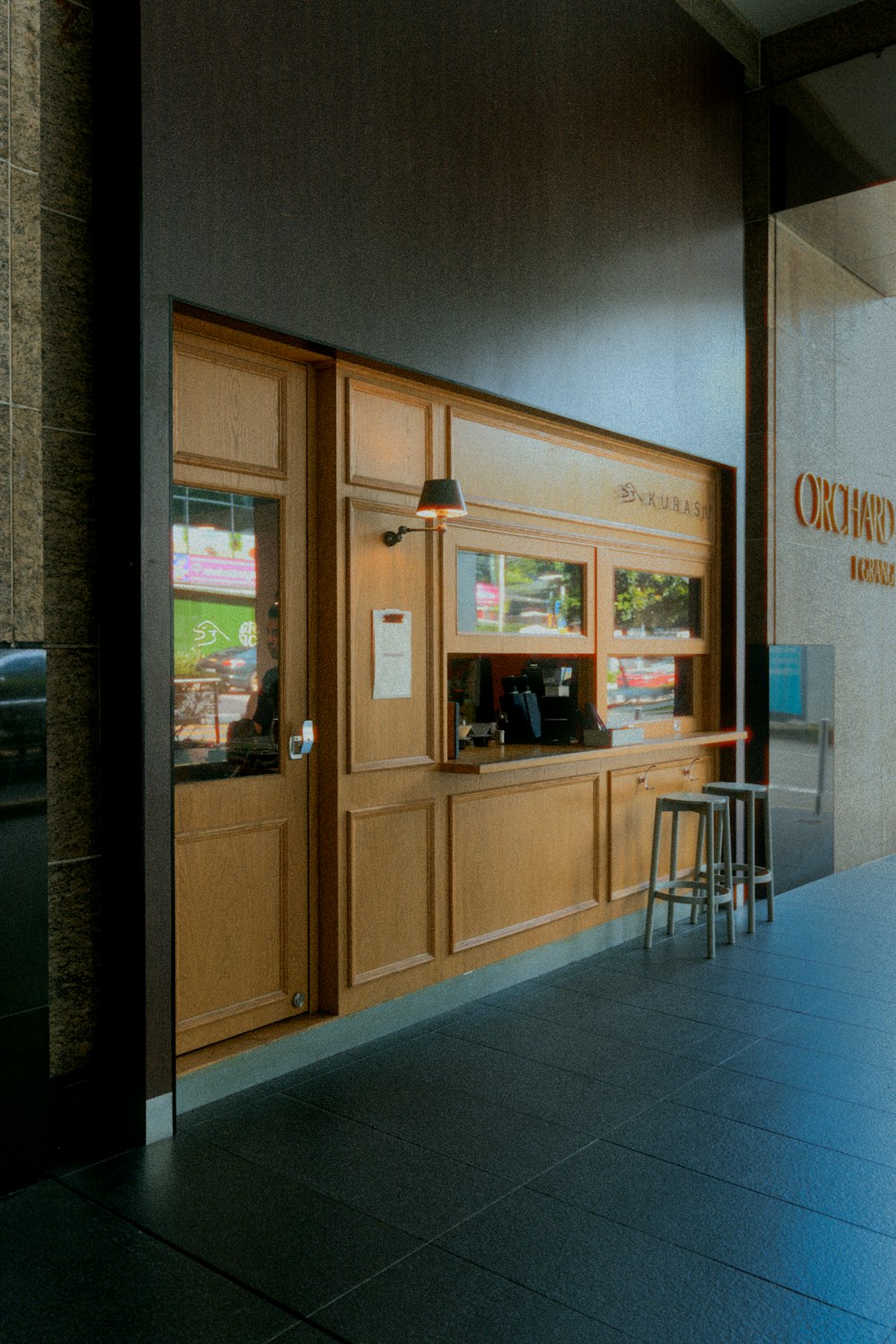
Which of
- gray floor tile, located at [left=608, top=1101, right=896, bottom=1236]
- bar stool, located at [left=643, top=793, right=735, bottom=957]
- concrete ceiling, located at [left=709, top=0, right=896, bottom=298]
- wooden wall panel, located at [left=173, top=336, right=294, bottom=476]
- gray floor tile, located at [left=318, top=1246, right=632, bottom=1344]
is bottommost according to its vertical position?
gray floor tile, located at [left=318, top=1246, right=632, bottom=1344]

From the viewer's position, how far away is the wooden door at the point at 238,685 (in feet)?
12.1

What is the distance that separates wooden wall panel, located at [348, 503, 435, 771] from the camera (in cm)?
423

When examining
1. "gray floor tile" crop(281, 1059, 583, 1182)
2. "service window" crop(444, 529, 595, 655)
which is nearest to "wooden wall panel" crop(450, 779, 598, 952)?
"service window" crop(444, 529, 595, 655)

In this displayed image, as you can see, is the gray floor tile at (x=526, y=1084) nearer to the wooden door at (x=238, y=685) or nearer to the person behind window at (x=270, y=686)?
the wooden door at (x=238, y=685)

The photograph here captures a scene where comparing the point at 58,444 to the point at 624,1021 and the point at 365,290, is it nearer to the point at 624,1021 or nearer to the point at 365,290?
the point at 365,290

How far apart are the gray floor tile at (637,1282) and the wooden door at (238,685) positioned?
1.34 m

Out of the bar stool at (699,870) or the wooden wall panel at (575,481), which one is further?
the bar stool at (699,870)

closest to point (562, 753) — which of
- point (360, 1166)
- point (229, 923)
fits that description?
point (229, 923)

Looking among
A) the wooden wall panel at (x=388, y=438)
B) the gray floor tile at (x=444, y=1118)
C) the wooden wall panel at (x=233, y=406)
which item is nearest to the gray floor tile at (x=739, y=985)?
the gray floor tile at (x=444, y=1118)

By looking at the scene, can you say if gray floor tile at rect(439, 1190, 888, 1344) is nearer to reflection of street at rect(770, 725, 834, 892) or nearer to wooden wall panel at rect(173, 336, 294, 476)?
wooden wall panel at rect(173, 336, 294, 476)

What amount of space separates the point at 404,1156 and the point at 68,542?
2.16m

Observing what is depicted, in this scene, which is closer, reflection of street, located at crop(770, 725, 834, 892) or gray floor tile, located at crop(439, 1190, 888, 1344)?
gray floor tile, located at crop(439, 1190, 888, 1344)

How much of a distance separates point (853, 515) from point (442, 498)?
498cm

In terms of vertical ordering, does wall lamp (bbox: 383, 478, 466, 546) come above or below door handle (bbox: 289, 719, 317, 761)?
above
